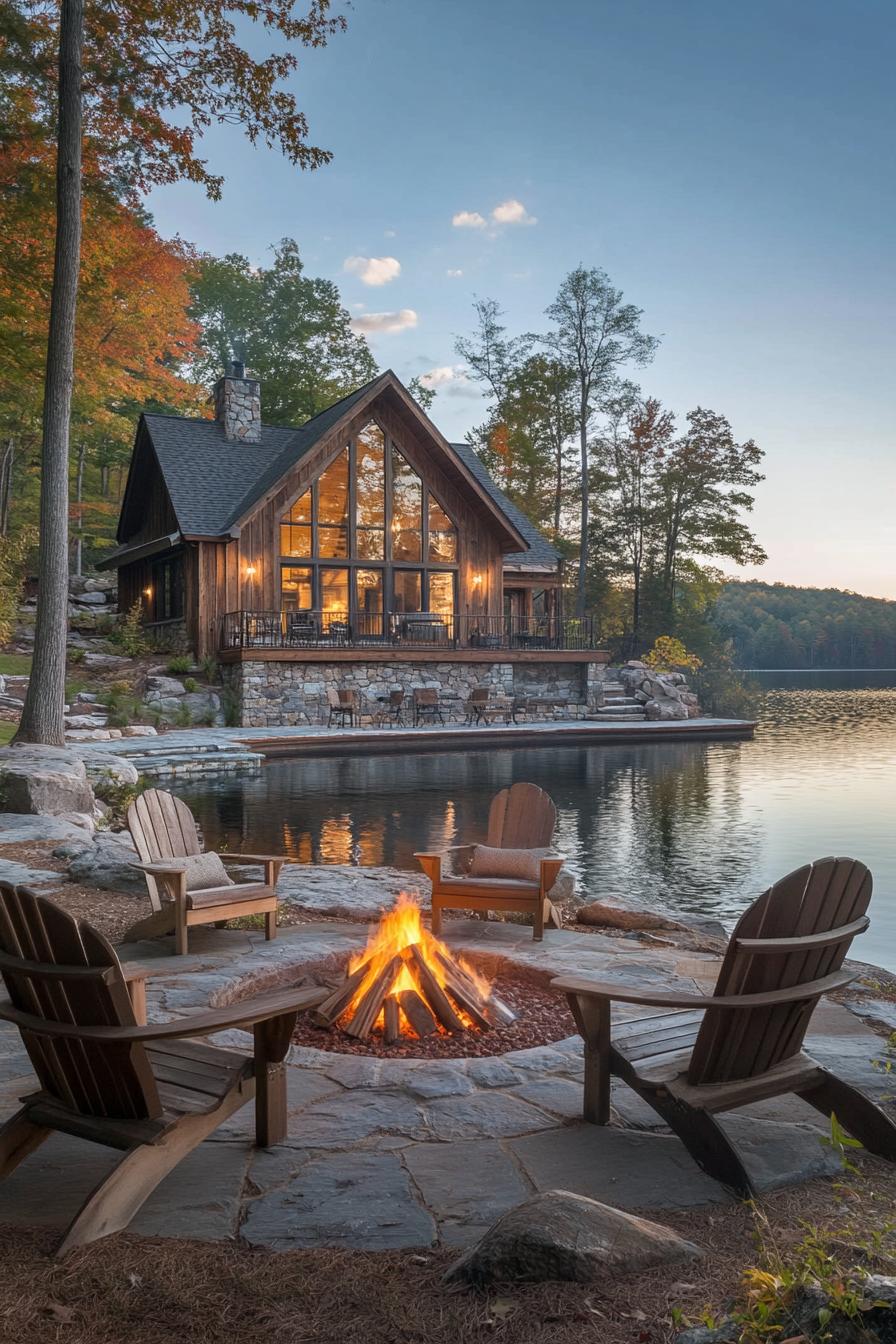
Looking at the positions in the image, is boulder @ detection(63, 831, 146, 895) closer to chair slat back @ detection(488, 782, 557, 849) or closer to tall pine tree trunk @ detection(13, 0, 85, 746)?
chair slat back @ detection(488, 782, 557, 849)

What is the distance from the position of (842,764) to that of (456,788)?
300 inches

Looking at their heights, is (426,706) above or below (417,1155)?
above

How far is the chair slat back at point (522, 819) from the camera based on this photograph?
5.90 metres

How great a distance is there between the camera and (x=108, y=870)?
6.50m

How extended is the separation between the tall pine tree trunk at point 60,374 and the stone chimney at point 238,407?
1419 centimetres

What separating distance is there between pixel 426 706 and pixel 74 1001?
19.4m

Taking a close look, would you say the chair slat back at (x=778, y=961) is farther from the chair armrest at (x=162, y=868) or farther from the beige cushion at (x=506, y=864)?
the chair armrest at (x=162, y=868)

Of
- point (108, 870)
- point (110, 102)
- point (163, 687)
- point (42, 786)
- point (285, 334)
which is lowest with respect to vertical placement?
point (108, 870)

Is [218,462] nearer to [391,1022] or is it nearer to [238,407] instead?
[238,407]

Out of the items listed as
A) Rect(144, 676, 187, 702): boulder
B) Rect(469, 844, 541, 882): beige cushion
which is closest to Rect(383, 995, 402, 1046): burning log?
Rect(469, 844, 541, 882): beige cushion

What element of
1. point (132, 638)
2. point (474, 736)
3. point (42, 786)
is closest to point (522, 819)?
point (42, 786)

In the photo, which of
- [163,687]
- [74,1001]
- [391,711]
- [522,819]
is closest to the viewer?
[74,1001]

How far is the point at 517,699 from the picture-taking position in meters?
24.0

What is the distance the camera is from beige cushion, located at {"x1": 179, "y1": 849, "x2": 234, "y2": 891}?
17.1 feet
